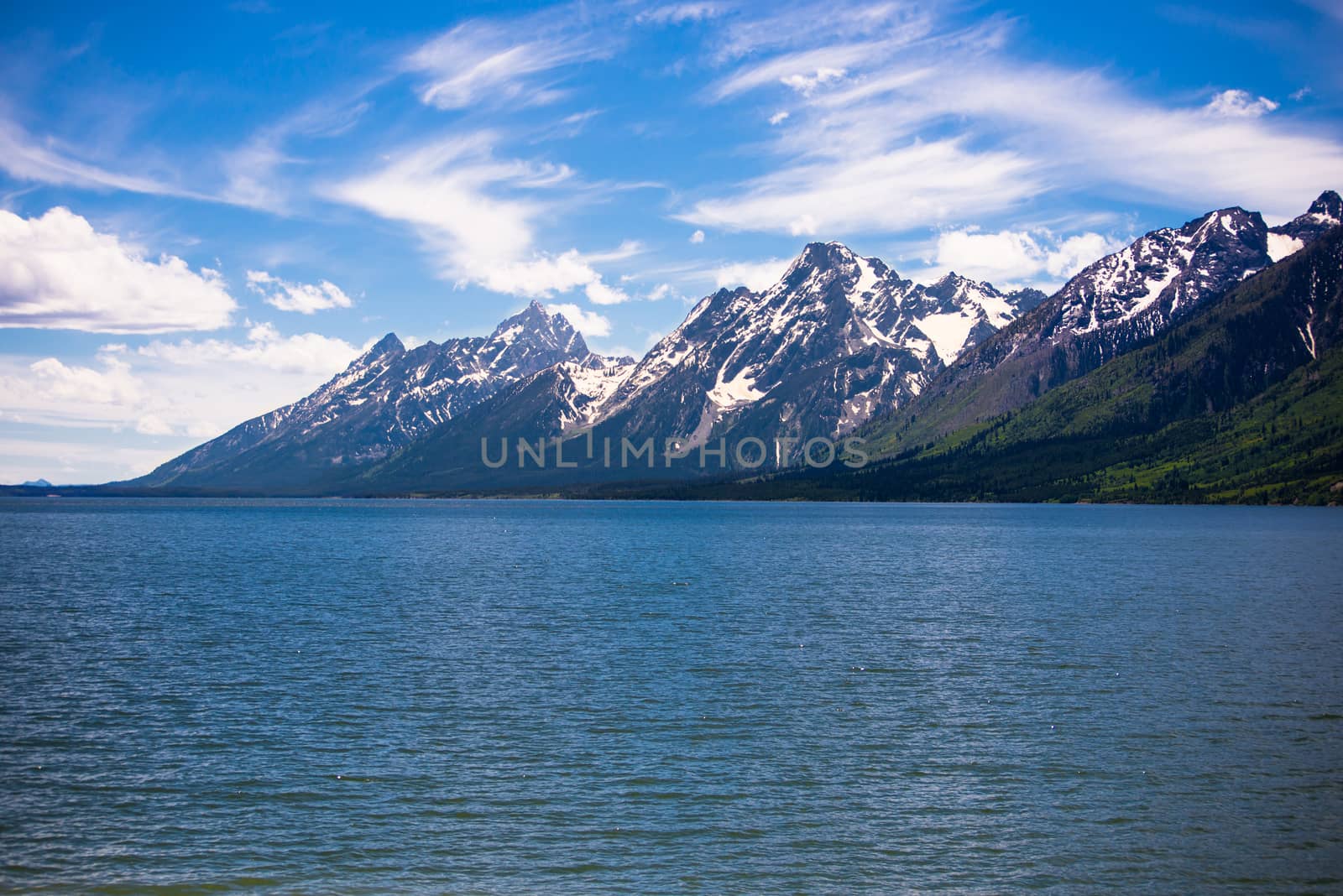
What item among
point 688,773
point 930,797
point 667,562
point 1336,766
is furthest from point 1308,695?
point 667,562

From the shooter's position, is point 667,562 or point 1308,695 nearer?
point 1308,695

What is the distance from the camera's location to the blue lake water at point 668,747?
1305 inches

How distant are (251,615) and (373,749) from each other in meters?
49.6

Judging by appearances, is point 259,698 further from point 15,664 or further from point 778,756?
point 778,756

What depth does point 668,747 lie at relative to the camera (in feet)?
152

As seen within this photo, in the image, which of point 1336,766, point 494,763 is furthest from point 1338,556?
point 494,763

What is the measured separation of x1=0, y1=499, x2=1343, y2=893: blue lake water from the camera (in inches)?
1305

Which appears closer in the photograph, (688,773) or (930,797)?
(930,797)

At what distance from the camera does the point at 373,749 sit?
4531 centimetres

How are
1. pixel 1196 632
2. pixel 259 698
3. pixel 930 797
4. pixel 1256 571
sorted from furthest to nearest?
pixel 1256 571 → pixel 1196 632 → pixel 259 698 → pixel 930 797

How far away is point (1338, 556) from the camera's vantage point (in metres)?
157

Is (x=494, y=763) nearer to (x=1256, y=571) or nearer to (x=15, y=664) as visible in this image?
(x=15, y=664)

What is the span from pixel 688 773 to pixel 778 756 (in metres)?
4.73

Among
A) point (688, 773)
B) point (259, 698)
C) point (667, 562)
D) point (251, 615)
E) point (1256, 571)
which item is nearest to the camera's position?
point (688, 773)
